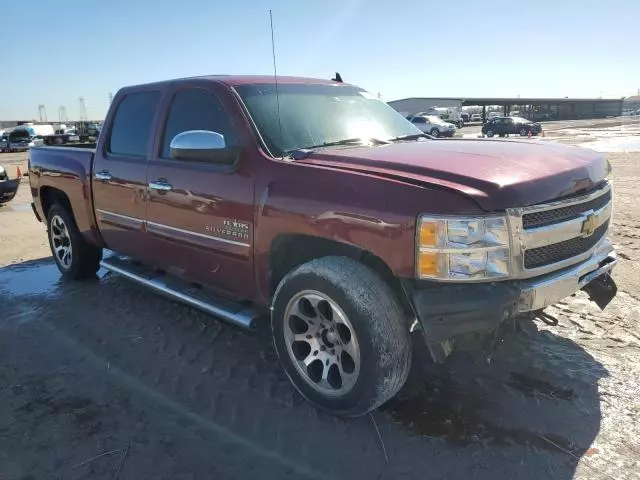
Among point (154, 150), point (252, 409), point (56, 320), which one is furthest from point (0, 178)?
point (252, 409)

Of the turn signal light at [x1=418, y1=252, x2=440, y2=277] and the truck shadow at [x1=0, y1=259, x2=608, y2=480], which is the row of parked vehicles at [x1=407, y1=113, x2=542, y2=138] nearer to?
the truck shadow at [x1=0, y1=259, x2=608, y2=480]

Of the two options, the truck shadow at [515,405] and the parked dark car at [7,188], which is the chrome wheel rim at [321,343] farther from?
the parked dark car at [7,188]

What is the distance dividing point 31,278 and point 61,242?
523mm

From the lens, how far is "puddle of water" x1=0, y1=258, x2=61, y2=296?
5453mm

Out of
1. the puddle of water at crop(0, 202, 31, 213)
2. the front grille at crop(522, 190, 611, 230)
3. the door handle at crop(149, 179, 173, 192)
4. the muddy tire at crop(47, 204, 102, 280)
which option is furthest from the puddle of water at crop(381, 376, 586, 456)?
the puddle of water at crop(0, 202, 31, 213)

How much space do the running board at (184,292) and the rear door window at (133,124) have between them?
3.23 feet

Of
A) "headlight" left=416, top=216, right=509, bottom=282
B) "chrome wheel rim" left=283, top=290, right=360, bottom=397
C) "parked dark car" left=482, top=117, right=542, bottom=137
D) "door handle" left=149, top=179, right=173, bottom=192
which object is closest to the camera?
"headlight" left=416, top=216, right=509, bottom=282

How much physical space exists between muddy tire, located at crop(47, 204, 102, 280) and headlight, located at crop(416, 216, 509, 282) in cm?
414

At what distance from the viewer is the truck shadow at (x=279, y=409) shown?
2676 millimetres

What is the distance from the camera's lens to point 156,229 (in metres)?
4.17

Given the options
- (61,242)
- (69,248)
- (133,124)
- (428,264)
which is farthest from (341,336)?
(61,242)

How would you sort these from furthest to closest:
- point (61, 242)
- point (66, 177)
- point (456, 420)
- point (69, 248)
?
point (61, 242) → point (69, 248) → point (66, 177) → point (456, 420)

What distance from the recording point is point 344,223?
9.27ft

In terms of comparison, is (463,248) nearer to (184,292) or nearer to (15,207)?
(184,292)
